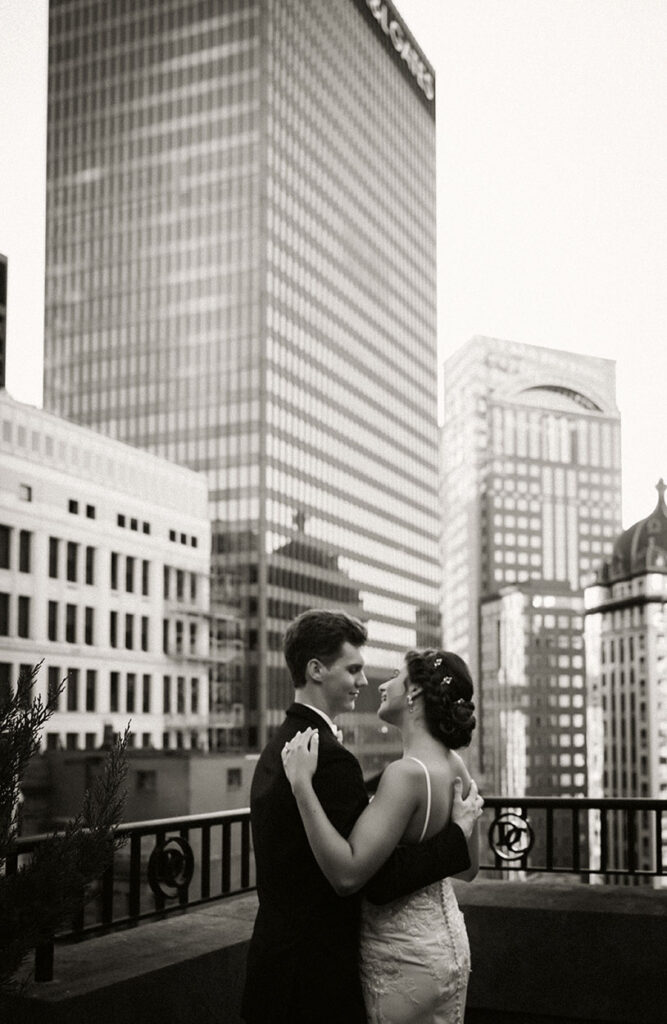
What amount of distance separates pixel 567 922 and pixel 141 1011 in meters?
1.55

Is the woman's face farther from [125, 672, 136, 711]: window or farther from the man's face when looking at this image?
[125, 672, 136, 711]: window

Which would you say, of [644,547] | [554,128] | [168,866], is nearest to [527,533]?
[644,547]

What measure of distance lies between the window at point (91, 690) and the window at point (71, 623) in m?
1.41

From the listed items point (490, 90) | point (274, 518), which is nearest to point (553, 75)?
point (490, 90)

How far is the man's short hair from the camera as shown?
2307 mm

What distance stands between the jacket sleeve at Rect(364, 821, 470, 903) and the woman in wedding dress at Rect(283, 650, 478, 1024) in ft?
0.09

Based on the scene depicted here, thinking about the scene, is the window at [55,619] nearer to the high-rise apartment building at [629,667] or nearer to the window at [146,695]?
the window at [146,695]

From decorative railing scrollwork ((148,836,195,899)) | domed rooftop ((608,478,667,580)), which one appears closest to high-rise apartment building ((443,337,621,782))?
domed rooftop ((608,478,667,580))

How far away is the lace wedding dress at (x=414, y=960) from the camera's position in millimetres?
2221

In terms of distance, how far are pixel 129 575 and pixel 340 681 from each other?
1244 inches

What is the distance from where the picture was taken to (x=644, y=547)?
9506 centimetres

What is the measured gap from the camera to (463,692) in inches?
92.4

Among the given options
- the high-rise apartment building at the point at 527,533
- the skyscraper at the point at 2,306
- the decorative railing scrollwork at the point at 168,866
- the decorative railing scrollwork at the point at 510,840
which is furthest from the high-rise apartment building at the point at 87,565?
the high-rise apartment building at the point at 527,533

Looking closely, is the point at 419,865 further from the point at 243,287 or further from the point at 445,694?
the point at 243,287
